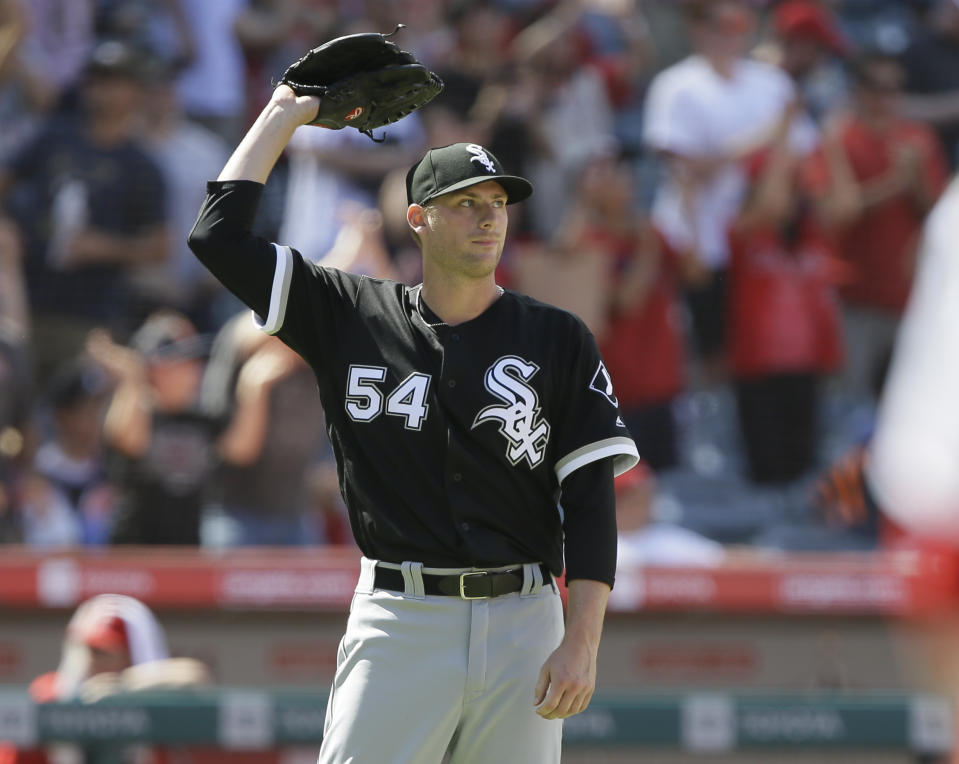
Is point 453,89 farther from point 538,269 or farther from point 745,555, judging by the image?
point 745,555

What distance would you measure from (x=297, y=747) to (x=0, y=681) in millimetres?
1804

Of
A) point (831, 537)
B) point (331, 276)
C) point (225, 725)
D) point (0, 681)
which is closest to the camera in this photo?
point (331, 276)

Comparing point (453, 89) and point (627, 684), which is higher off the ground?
point (453, 89)

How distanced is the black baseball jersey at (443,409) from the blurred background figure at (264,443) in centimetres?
299

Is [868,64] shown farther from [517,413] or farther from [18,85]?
[517,413]

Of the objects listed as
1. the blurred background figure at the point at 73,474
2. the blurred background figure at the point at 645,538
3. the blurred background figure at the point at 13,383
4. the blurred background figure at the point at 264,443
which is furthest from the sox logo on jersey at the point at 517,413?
the blurred background figure at the point at 13,383

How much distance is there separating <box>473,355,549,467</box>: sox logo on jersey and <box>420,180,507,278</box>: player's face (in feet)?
0.66

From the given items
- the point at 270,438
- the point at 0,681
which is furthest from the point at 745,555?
the point at 0,681

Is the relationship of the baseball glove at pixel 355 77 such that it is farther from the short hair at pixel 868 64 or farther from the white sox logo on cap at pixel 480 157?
the short hair at pixel 868 64

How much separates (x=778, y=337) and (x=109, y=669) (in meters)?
3.36

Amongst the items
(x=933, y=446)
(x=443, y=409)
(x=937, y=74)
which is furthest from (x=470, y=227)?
(x=937, y=74)

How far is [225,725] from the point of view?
4.46 meters

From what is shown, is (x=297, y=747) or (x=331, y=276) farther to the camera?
(x=297, y=747)

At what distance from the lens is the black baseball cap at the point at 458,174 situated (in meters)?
2.81
